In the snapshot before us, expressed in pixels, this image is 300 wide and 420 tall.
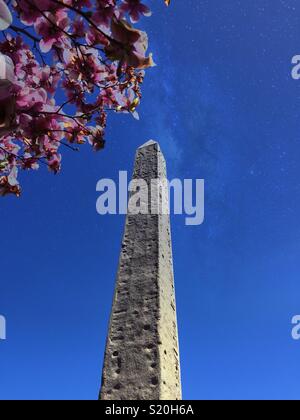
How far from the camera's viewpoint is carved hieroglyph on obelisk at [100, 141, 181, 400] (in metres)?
3.02

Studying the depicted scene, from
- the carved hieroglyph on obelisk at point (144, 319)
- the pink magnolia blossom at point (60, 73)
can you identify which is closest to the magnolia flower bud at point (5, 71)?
the pink magnolia blossom at point (60, 73)

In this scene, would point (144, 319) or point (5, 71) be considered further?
point (144, 319)

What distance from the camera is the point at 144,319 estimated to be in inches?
132

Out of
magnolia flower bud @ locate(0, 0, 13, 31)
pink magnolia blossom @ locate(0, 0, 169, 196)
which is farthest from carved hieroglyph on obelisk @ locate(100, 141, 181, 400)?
magnolia flower bud @ locate(0, 0, 13, 31)

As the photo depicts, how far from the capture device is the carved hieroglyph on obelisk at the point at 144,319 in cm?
302

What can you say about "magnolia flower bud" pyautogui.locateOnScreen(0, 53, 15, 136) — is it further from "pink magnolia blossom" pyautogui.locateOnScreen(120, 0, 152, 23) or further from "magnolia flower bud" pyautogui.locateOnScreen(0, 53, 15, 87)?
"pink magnolia blossom" pyautogui.locateOnScreen(120, 0, 152, 23)

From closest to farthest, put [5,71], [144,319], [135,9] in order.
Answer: [5,71]
[135,9]
[144,319]

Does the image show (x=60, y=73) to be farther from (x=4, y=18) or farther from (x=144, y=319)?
(x=144, y=319)

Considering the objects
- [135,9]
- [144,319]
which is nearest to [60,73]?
[135,9]

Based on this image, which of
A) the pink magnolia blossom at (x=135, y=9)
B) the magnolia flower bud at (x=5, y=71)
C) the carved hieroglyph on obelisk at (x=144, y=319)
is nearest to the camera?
the magnolia flower bud at (x=5, y=71)

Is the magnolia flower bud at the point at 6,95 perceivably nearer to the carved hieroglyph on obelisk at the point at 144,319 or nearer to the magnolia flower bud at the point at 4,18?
the magnolia flower bud at the point at 4,18

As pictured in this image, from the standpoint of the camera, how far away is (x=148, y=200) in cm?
457

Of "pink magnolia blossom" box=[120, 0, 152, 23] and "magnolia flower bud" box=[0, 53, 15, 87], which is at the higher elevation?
"pink magnolia blossom" box=[120, 0, 152, 23]
